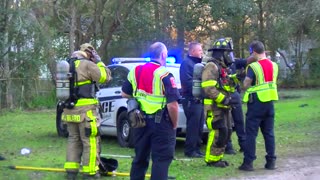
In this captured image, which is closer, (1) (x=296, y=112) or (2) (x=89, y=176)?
(2) (x=89, y=176)

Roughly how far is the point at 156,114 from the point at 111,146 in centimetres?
524

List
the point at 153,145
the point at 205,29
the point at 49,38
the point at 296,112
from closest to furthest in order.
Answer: the point at 153,145, the point at 296,112, the point at 49,38, the point at 205,29

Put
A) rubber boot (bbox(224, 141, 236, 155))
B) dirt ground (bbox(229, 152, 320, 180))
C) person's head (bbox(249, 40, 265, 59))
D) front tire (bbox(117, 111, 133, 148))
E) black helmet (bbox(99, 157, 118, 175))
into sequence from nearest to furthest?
black helmet (bbox(99, 157, 118, 175)) < dirt ground (bbox(229, 152, 320, 180)) < person's head (bbox(249, 40, 265, 59)) < rubber boot (bbox(224, 141, 236, 155)) < front tire (bbox(117, 111, 133, 148))

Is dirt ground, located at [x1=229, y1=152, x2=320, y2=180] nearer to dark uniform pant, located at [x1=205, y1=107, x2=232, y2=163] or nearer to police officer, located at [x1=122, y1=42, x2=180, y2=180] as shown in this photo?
dark uniform pant, located at [x1=205, y1=107, x2=232, y2=163]

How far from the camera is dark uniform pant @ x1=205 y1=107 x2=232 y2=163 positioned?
9.91m

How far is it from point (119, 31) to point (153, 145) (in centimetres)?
2140

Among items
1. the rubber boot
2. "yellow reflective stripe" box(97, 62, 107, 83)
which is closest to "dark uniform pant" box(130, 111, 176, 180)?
"yellow reflective stripe" box(97, 62, 107, 83)

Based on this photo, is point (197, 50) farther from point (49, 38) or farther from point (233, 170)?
point (49, 38)

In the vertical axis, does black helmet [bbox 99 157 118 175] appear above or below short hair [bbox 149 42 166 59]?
below

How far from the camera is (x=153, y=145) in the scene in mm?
7582

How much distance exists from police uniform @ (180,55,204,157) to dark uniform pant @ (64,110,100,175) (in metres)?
2.46

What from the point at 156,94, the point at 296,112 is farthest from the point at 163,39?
the point at 156,94

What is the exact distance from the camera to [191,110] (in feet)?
36.0

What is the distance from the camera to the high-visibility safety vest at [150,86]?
762cm
